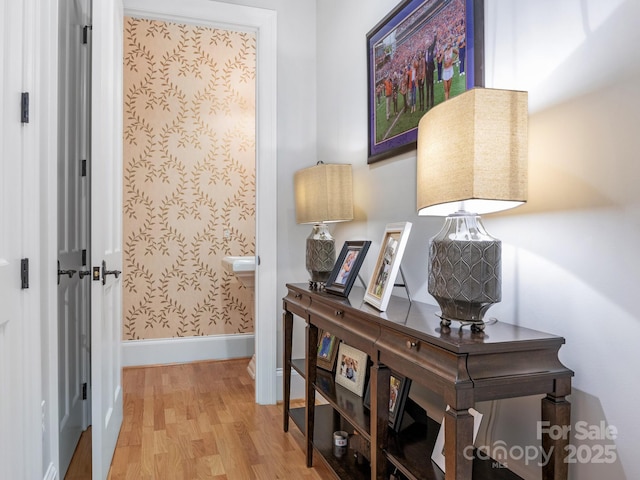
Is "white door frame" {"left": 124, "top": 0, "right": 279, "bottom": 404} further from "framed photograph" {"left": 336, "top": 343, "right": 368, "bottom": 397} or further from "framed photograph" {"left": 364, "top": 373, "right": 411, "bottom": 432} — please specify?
"framed photograph" {"left": 364, "top": 373, "right": 411, "bottom": 432}

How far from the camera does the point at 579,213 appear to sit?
1.22 metres

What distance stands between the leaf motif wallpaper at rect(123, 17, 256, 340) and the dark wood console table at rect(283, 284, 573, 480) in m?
2.30

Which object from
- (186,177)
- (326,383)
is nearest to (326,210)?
(326,383)

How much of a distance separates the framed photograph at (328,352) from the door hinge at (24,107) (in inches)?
62.8

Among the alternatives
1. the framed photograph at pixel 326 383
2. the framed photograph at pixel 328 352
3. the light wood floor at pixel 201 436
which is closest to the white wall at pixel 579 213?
the framed photograph at pixel 326 383

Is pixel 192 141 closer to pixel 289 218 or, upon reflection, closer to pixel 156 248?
pixel 156 248

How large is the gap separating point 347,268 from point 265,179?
1.16m

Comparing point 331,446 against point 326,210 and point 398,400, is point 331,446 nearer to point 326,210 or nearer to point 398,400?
point 398,400

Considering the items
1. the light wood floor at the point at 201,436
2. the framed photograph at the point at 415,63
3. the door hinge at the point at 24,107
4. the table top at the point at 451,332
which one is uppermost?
the framed photograph at the point at 415,63

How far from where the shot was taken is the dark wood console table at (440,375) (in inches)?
44.0

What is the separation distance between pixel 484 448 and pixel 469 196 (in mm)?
854

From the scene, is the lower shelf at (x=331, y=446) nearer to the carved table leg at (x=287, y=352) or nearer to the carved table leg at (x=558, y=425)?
the carved table leg at (x=287, y=352)

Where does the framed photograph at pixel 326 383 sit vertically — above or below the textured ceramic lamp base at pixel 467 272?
below

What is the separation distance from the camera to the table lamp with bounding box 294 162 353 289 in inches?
93.2
